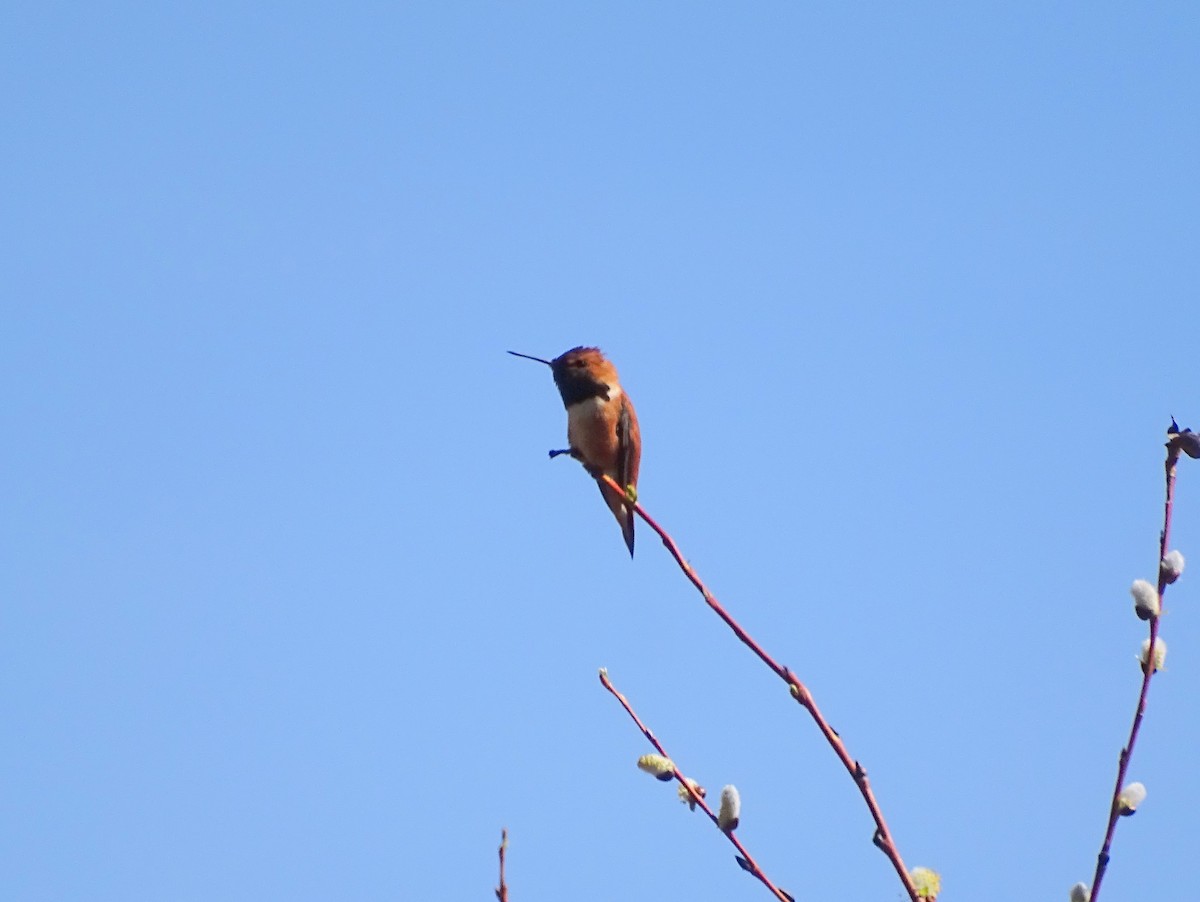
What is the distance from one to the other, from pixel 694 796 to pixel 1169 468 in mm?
1087

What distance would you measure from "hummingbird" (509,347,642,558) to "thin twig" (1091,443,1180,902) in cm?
470

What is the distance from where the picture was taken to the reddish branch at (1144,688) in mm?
1962

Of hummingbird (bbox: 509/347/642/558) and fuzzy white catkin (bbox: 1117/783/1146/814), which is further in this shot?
hummingbird (bbox: 509/347/642/558)

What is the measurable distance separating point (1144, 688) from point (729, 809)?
83cm

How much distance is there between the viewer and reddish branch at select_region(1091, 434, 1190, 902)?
196 centimetres

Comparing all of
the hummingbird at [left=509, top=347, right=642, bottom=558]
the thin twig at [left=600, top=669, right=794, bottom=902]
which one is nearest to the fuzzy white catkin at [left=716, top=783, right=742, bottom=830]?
the thin twig at [left=600, top=669, right=794, bottom=902]

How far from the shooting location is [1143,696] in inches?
84.6

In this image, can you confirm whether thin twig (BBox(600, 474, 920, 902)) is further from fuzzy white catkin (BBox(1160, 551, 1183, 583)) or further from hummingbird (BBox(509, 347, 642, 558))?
hummingbird (BBox(509, 347, 642, 558))

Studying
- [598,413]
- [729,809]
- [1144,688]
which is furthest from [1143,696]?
[598,413]

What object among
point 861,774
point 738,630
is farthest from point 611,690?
point 861,774

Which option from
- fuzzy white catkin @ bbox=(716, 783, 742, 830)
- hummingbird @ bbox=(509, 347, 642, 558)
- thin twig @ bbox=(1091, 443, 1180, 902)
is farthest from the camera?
hummingbird @ bbox=(509, 347, 642, 558)

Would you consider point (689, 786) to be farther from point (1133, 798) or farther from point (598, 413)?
point (598, 413)

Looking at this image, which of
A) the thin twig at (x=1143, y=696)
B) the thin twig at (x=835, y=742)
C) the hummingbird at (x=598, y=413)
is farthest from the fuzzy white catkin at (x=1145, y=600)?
the hummingbird at (x=598, y=413)

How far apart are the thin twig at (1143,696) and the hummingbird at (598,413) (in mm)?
4697
